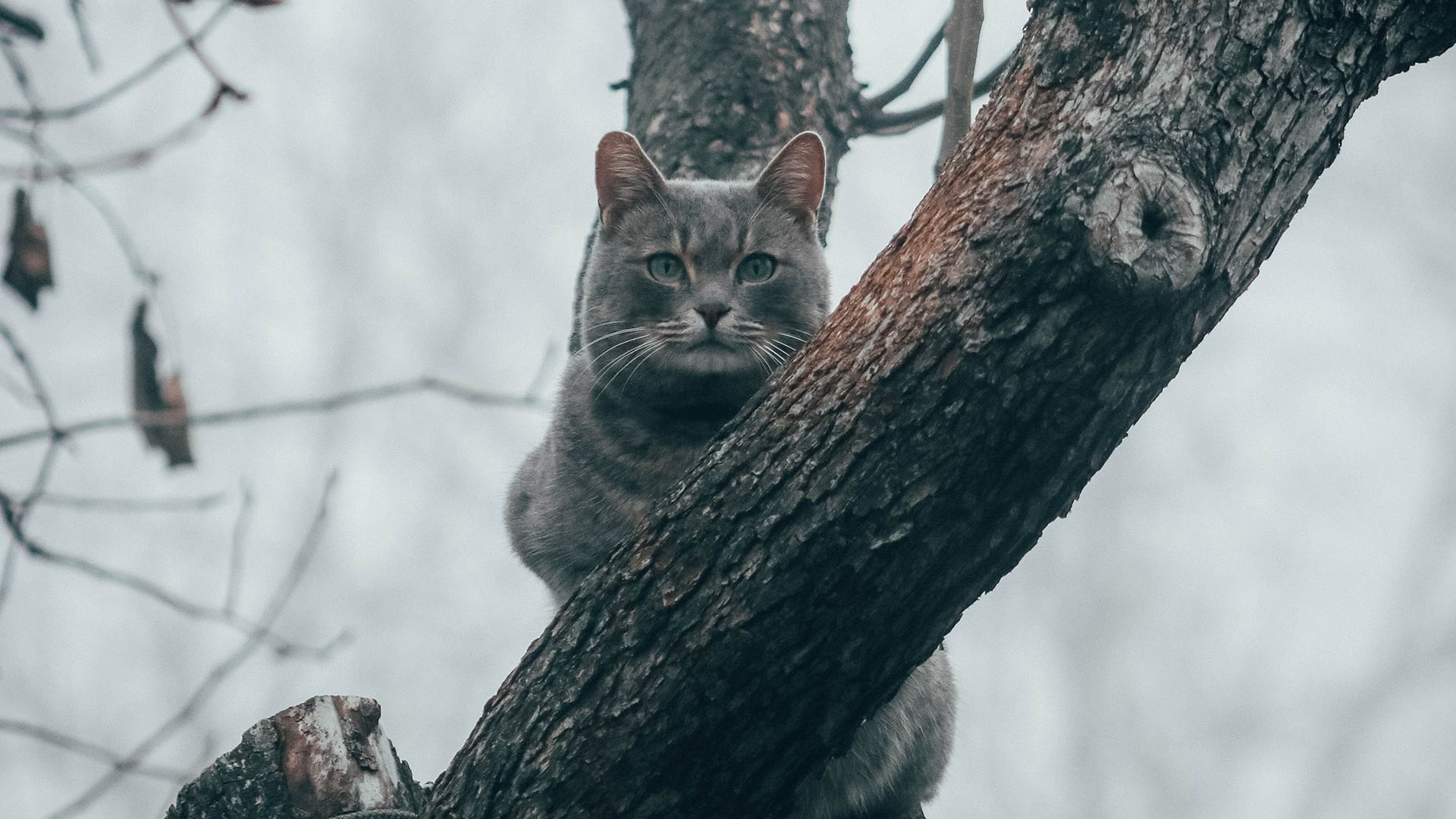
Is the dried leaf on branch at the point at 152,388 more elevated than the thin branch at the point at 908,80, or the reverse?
the thin branch at the point at 908,80

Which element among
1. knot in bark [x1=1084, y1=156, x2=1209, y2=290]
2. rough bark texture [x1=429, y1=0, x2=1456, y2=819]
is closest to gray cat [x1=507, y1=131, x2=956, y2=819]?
rough bark texture [x1=429, y1=0, x2=1456, y2=819]

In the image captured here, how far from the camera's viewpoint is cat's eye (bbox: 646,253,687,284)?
11.5 ft

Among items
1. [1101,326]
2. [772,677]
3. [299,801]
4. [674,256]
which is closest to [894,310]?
[1101,326]

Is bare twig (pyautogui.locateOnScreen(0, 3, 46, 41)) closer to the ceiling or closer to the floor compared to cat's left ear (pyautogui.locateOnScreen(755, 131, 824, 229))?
closer to the floor

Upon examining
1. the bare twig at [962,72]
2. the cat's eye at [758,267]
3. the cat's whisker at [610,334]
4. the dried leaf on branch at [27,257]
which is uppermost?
the bare twig at [962,72]

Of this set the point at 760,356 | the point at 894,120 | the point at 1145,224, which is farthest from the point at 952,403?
the point at 894,120

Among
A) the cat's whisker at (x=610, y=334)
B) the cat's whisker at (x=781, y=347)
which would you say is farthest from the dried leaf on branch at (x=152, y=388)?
the cat's whisker at (x=781, y=347)

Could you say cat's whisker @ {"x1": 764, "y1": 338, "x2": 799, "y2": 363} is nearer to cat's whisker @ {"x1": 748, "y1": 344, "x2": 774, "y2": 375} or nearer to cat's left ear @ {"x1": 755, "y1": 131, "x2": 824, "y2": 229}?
cat's whisker @ {"x1": 748, "y1": 344, "x2": 774, "y2": 375}

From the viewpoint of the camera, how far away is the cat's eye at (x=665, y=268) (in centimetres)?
352

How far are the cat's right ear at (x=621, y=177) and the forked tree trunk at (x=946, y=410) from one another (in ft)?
4.59

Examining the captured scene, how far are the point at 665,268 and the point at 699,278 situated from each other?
0.13 metres

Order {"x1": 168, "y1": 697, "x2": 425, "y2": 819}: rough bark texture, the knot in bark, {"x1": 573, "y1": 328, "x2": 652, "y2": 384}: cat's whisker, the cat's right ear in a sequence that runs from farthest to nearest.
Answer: the cat's right ear, {"x1": 573, "y1": 328, "x2": 652, "y2": 384}: cat's whisker, {"x1": 168, "y1": 697, "x2": 425, "y2": 819}: rough bark texture, the knot in bark

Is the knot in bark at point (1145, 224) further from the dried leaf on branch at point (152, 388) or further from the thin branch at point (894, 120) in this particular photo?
the thin branch at point (894, 120)

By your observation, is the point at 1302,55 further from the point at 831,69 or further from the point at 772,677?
the point at 831,69
